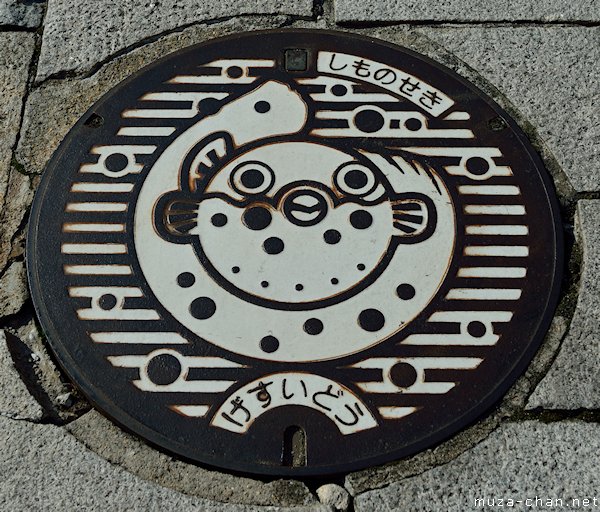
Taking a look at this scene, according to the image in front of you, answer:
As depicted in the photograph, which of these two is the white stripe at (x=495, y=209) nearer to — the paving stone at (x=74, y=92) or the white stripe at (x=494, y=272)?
the white stripe at (x=494, y=272)

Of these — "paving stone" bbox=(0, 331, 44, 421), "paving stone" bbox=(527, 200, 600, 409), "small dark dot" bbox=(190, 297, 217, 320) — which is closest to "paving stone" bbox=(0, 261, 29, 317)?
"paving stone" bbox=(0, 331, 44, 421)

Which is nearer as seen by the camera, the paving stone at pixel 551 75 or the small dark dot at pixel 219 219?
the small dark dot at pixel 219 219

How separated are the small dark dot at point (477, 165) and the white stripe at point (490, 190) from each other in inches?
1.4

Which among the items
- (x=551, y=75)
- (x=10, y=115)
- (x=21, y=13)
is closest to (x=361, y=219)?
(x=551, y=75)

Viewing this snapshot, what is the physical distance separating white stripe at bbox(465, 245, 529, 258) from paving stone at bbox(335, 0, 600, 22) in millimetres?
659

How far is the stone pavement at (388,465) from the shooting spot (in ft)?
4.15

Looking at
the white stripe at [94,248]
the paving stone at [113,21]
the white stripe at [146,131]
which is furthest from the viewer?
the paving stone at [113,21]

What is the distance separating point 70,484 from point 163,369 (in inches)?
9.9

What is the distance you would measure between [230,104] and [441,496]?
93 cm

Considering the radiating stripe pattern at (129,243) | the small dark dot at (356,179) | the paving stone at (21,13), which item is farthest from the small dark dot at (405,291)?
the paving stone at (21,13)

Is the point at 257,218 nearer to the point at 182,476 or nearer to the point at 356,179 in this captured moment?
the point at 356,179

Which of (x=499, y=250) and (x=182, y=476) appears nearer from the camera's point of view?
(x=182, y=476)

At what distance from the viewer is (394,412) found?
130cm

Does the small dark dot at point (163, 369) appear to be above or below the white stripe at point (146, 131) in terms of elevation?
below
